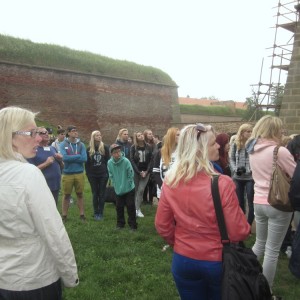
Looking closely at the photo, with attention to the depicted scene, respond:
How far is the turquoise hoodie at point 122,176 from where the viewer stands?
→ 23.5 ft

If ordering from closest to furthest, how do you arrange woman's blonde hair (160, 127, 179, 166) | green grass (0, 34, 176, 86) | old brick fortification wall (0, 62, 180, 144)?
woman's blonde hair (160, 127, 179, 166)
old brick fortification wall (0, 62, 180, 144)
green grass (0, 34, 176, 86)

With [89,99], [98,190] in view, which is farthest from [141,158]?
[89,99]

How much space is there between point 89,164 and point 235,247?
600 centimetres

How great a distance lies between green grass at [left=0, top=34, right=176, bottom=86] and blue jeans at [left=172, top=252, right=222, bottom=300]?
21.7 meters

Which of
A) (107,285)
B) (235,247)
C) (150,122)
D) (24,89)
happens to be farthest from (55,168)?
(150,122)

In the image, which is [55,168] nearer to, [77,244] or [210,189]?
[77,244]

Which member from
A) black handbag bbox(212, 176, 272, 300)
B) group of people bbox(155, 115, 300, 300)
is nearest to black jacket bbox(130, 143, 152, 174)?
group of people bbox(155, 115, 300, 300)

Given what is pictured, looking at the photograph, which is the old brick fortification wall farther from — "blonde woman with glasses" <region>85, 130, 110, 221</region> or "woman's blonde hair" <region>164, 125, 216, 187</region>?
"woman's blonde hair" <region>164, 125, 216, 187</region>

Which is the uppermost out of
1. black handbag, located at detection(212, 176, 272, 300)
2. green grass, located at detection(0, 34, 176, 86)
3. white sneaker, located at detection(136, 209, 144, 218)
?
green grass, located at detection(0, 34, 176, 86)

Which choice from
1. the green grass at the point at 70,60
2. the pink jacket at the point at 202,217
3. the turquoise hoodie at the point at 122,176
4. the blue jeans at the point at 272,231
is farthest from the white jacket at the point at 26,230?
the green grass at the point at 70,60

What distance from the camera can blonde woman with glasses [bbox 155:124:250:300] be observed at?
2.62 m

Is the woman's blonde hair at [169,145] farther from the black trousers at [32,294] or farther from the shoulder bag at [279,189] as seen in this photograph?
the black trousers at [32,294]

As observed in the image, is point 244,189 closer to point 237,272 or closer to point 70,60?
point 237,272

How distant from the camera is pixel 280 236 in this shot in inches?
159
